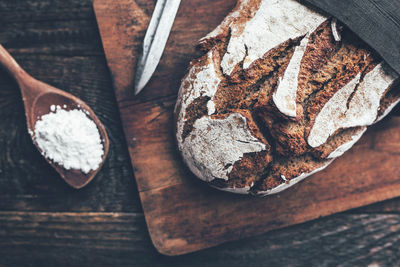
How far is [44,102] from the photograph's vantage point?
1.18 meters

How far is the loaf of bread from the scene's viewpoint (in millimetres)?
870

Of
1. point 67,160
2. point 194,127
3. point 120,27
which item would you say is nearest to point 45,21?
point 120,27

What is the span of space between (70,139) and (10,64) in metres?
0.40

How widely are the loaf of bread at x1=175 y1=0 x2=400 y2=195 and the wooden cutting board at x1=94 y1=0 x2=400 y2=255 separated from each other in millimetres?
246

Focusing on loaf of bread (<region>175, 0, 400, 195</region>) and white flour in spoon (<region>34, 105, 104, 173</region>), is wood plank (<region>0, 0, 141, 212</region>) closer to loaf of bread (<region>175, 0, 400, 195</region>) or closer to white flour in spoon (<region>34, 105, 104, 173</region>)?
white flour in spoon (<region>34, 105, 104, 173</region>)

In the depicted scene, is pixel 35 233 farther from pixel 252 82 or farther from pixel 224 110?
pixel 252 82

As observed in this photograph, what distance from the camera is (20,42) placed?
4.03 feet

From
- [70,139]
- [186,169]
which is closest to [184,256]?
[186,169]

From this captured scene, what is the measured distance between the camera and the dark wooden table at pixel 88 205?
121 cm

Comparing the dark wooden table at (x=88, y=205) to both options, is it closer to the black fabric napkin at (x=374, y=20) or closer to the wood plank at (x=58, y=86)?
the wood plank at (x=58, y=86)

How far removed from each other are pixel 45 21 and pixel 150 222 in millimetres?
959

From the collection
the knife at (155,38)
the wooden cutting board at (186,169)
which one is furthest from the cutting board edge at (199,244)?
the knife at (155,38)

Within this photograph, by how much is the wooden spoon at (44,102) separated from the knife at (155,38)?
28 centimetres

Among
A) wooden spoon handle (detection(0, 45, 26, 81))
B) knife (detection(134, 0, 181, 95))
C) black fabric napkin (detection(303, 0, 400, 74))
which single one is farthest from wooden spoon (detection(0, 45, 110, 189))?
black fabric napkin (detection(303, 0, 400, 74))
